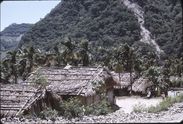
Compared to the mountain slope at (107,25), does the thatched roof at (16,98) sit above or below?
below

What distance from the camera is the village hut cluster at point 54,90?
54.0 ft

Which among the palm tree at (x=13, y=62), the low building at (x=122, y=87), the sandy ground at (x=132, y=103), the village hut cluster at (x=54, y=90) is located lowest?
the sandy ground at (x=132, y=103)

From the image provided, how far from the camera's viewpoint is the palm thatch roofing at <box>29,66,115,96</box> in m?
20.9

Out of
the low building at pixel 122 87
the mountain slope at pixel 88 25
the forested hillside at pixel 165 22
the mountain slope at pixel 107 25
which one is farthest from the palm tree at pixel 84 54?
the forested hillside at pixel 165 22

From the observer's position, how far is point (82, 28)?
3366 inches

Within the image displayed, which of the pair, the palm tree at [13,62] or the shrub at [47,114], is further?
the palm tree at [13,62]

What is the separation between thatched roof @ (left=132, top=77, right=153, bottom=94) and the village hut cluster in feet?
30.3

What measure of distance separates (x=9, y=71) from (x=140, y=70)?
15.1m

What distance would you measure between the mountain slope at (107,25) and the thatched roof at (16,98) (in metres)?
54.9

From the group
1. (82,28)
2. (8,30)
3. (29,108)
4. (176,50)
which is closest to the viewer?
(29,108)

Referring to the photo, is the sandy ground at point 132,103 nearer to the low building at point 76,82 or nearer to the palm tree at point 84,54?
the low building at point 76,82

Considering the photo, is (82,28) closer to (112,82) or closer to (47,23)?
(47,23)

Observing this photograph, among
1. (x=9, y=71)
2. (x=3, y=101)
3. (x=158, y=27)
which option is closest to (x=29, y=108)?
(x=3, y=101)

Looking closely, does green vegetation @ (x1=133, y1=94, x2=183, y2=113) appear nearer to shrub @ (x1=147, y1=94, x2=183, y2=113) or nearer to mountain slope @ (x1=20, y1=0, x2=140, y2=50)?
shrub @ (x1=147, y1=94, x2=183, y2=113)
